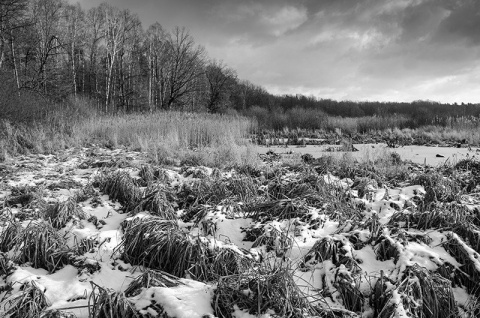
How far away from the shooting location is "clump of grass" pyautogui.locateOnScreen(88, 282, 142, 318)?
192 centimetres

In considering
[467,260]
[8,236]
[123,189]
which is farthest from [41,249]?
[467,260]

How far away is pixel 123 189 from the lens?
4215mm

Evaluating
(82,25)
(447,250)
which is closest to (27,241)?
(447,250)

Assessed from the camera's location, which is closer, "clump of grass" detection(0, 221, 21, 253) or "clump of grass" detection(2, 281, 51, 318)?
"clump of grass" detection(2, 281, 51, 318)

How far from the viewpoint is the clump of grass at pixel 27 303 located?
200 centimetres

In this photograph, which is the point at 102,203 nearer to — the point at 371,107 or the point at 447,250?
the point at 447,250

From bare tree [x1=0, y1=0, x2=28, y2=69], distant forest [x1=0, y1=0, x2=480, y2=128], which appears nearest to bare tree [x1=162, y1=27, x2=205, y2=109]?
distant forest [x1=0, y1=0, x2=480, y2=128]

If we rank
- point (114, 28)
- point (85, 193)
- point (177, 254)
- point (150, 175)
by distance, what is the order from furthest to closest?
point (114, 28), point (150, 175), point (85, 193), point (177, 254)

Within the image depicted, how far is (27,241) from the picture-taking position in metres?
2.79

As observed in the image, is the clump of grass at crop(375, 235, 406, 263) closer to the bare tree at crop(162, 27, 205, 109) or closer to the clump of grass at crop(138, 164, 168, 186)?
the clump of grass at crop(138, 164, 168, 186)

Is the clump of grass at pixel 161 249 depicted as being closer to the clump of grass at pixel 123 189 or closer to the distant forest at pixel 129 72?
the clump of grass at pixel 123 189

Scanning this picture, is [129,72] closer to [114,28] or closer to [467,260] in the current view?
[114,28]

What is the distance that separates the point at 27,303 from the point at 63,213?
4.91 ft

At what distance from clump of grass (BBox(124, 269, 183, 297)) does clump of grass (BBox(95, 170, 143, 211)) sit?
181 centimetres
